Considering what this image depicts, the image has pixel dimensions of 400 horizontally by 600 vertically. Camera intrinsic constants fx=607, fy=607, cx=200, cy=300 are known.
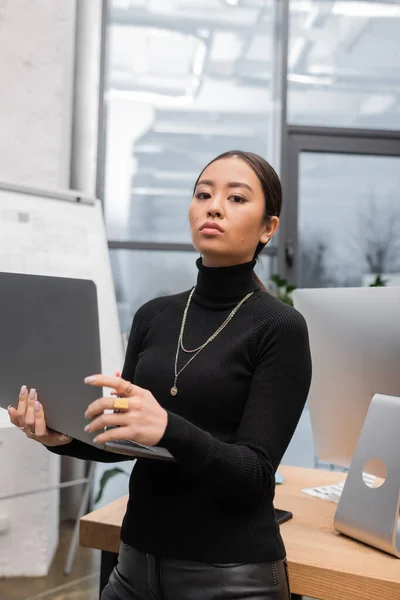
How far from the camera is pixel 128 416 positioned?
760 millimetres

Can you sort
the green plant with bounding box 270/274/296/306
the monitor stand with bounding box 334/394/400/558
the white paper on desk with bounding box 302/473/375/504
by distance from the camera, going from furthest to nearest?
the green plant with bounding box 270/274/296/306
the white paper on desk with bounding box 302/473/375/504
the monitor stand with bounding box 334/394/400/558

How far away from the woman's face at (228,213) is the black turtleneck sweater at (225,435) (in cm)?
7

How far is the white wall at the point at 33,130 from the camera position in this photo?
2467 mm

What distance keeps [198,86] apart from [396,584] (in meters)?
3.05

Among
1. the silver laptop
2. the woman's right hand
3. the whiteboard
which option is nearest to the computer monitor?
the silver laptop

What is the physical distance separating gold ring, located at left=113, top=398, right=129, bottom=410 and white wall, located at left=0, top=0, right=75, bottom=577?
6.14 feet

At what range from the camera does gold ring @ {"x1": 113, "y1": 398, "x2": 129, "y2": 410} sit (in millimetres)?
742

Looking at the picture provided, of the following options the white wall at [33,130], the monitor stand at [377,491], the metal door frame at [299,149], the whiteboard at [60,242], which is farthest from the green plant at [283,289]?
the monitor stand at [377,491]

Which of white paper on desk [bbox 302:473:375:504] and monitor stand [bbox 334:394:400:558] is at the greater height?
monitor stand [bbox 334:394:400:558]

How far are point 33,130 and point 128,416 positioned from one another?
84.9 inches

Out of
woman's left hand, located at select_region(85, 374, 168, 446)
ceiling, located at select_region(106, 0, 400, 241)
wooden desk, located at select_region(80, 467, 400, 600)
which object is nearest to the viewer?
woman's left hand, located at select_region(85, 374, 168, 446)

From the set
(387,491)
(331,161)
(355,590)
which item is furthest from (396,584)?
(331,161)

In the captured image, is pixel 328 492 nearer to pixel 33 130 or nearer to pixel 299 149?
pixel 33 130

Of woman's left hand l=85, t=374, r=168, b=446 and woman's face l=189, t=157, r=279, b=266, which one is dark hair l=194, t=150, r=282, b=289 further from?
woman's left hand l=85, t=374, r=168, b=446
